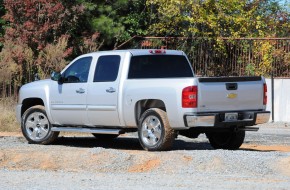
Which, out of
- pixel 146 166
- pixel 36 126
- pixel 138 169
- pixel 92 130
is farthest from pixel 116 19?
pixel 138 169

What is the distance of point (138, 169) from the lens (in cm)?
1283

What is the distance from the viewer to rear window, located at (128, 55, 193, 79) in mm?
15594

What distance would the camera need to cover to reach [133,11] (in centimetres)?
3191

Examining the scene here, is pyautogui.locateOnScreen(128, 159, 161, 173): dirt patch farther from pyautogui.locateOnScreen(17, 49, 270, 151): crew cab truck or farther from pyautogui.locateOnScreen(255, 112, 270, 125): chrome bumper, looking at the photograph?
pyautogui.locateOnScreen(255, 112, 270, 125): chrome bumper

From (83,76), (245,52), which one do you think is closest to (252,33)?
(245,52)

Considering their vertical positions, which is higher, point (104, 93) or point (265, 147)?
point (104, 93)

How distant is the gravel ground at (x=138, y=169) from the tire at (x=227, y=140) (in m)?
1.90

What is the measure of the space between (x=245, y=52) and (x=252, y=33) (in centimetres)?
299

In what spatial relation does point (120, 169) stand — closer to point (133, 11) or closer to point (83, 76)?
point (83, 76)

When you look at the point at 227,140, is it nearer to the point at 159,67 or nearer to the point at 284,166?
the point at 159,67

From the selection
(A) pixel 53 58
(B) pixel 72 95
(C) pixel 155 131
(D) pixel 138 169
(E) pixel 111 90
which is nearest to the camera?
(D) pixel 138 169

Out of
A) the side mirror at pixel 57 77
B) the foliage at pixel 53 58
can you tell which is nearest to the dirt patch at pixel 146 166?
the side mirror at pixel 57 77

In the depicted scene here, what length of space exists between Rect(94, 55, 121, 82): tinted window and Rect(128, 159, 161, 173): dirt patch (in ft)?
9.45

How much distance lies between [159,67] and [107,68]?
100cm
